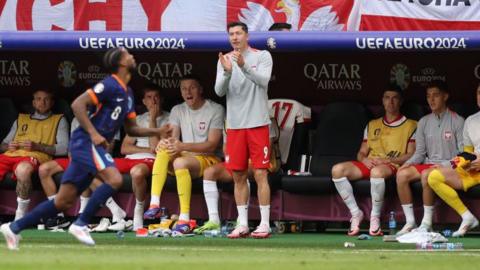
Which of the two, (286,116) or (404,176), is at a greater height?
(286,116)

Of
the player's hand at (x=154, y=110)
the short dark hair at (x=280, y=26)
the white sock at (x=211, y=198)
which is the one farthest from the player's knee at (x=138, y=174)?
the short dark hair at (x=280, y=26)

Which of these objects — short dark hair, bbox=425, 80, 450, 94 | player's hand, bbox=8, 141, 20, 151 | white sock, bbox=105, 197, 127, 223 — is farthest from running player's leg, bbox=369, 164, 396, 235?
A: player's hand, bbox=8, 141, 20, 151

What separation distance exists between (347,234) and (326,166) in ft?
2.77

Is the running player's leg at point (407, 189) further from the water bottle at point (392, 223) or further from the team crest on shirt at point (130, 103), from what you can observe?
the team crest on shirt at point (130, 103)

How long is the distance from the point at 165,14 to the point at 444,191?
3681mm

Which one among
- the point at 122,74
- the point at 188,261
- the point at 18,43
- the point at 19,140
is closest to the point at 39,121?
the point at 19,140

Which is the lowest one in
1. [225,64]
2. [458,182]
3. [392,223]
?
[392,223]

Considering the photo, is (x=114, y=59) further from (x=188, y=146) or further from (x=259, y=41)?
(x=188, y=146)

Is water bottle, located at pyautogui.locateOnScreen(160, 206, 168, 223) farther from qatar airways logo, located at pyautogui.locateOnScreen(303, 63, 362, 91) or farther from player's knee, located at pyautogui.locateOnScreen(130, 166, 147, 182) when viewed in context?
qatar airways logo, located at pyautogui.locateOnScreen(303, 63, 362, 91)

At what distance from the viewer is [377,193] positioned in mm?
13984

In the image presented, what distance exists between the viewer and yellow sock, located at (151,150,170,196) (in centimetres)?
1420

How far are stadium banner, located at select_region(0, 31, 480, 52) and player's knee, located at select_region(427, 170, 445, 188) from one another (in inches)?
51.8

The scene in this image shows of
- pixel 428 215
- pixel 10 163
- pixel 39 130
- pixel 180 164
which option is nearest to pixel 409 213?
pixel 428 215

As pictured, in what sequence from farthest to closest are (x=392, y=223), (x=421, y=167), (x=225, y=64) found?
→ (x=421, y=167) < (x=392, y=223) < (x=225, y=64)
